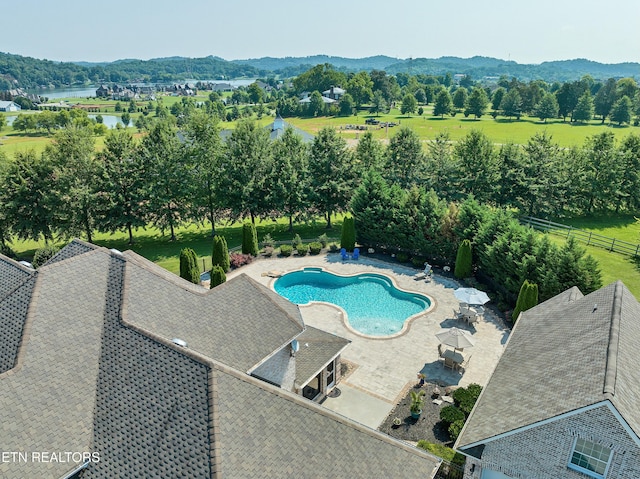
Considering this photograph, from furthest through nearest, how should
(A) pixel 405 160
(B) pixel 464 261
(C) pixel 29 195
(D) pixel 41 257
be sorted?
(A) pixel 405 160 < (C) pixel 29 195 < (D) pixel 41 257 < (B) pixel 464 261

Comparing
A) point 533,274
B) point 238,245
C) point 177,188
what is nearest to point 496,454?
point 533,274

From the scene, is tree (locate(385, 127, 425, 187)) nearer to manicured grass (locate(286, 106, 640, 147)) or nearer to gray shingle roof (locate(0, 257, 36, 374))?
gray shingle roof (locate(0, 257, 36, 374))

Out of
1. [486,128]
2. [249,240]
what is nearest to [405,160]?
[249,240]

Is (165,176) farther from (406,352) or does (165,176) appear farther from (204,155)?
(406,352)

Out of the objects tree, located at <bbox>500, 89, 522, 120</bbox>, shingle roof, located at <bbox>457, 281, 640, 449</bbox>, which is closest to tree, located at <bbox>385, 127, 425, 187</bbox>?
shingle roof, located at <bbox>457, 281, 640, 449</bbox>

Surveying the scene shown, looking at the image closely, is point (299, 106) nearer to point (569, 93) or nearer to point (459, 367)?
point (569, 93)

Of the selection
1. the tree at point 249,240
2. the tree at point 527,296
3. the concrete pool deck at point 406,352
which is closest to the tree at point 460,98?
the tree at point 249,240

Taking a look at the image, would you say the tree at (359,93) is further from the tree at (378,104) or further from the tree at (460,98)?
the tree at (460,98)

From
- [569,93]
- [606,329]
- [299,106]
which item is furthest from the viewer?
[299,106]
